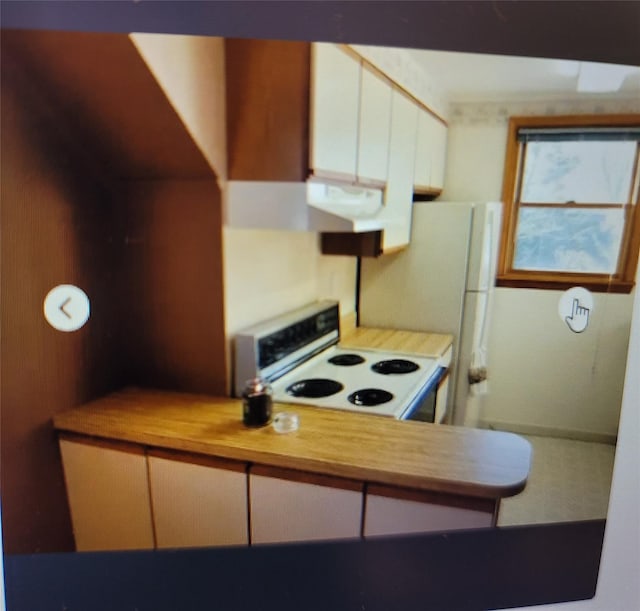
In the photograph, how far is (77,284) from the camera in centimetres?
95

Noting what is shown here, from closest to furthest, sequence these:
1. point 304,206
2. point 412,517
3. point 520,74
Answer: point 520,74 < point 412,517 < point 304,206

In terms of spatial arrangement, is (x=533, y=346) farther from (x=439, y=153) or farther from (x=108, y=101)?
(x=108, y=101)

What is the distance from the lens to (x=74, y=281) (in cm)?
95

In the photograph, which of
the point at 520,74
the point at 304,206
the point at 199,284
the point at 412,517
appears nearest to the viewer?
the point at 520,74

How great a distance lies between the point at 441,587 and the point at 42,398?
0.92m

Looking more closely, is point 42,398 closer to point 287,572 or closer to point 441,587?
point 287,572

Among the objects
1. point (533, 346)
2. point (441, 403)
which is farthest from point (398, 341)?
point (533, 346)

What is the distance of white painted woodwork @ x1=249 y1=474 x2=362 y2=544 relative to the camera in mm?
942

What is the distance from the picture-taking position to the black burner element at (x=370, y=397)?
107 centimetres

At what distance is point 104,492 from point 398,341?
0.76 meters

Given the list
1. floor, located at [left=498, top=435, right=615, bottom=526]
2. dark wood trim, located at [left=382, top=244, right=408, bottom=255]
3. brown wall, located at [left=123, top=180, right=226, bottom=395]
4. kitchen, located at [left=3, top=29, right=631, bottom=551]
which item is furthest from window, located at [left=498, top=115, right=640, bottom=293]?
brown wall, located at [left=123, top=180, right=226, bottom=395]

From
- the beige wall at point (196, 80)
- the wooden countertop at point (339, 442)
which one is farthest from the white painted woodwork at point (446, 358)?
Answer: the beige wall at point (196, 80)

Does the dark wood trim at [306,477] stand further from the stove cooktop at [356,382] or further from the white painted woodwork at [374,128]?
the white painted woodwork at [374,128]

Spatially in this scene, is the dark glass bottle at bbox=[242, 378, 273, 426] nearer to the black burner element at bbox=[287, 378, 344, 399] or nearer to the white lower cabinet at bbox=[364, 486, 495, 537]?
the black burner element at bbox=[287, 378, 344, 399]
